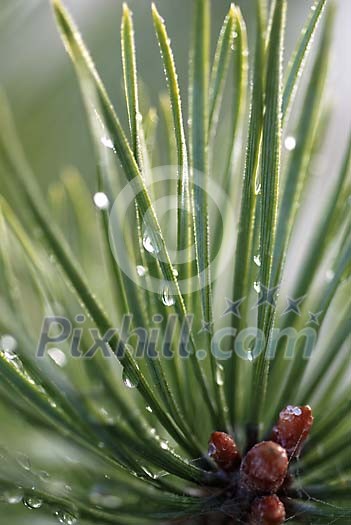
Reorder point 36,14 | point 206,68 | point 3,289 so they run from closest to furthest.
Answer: point 206,68 → point 3,289 → point 36,14

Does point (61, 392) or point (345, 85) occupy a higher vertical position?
point (345, 85)

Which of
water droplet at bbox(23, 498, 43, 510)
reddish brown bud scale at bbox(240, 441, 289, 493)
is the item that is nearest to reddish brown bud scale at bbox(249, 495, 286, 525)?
reddish brown bud scale at bbox(240, 441, 289, 493)

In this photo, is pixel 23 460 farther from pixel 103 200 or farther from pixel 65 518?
pixel 103 200

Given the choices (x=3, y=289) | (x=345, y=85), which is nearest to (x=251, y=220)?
(x=3, y=289)

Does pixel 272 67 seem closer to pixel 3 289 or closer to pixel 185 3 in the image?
pixel 3 289

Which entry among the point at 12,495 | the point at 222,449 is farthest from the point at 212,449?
the point at 12,495

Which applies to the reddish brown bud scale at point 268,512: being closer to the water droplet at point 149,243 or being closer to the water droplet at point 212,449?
the water droplet at point 212,449
